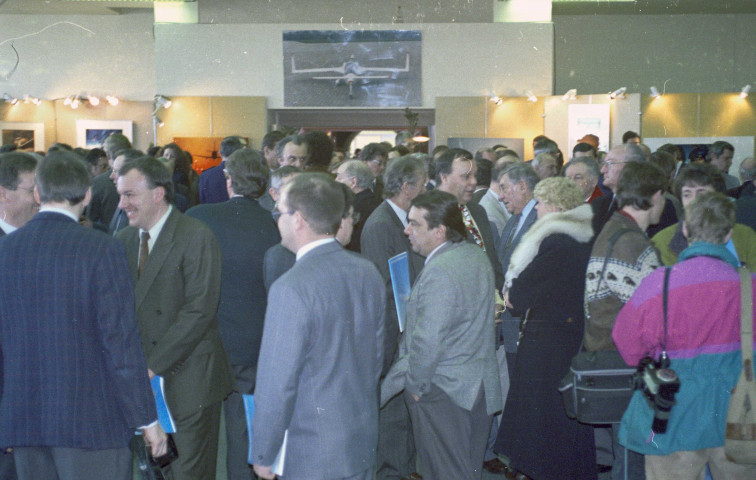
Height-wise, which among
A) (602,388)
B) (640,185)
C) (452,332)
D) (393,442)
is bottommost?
(393,442)

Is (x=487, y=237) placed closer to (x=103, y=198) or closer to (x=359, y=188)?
(x=359, y=188)

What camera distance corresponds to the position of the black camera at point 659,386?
293 centimetres

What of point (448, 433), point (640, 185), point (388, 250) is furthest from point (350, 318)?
point (640, 185)

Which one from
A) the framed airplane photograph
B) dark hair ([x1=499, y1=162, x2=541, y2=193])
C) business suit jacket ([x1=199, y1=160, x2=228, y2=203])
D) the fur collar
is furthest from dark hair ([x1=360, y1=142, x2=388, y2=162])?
the framed airplane photograph

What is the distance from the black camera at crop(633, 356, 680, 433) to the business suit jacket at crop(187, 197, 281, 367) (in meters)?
1.70

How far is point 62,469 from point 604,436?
2.98m

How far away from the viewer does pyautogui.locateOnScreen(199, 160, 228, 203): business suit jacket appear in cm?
589

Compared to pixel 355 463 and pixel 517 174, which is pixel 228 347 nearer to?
pixel 355 463

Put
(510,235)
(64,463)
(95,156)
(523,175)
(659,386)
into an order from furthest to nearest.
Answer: (95,156), (510,235), (523,175), (659,386), (64,463)

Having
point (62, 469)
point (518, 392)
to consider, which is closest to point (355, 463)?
point (62, 469)

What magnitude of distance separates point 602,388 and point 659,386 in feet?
1.37

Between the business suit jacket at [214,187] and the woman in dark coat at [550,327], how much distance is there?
2737mm

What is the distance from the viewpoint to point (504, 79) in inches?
523

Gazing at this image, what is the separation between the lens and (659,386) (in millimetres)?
2934
